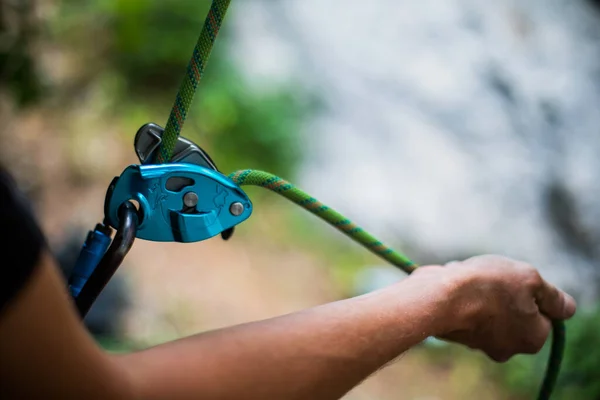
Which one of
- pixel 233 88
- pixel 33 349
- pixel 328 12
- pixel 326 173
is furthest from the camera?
pixel 328 12

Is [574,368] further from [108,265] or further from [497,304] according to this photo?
[108,265]

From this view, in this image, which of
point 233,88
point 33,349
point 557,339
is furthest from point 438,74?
point 33,349

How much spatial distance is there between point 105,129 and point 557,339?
185 cm

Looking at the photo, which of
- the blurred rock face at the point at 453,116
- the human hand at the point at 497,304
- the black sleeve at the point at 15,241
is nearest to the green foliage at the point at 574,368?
the blurred rock face at the point at 453,116

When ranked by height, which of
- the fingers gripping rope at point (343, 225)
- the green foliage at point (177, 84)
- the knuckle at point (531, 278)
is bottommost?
the green foliage at point (177, 84)

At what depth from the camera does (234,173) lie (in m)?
0.61

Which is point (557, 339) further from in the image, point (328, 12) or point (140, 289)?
point (328, 12)

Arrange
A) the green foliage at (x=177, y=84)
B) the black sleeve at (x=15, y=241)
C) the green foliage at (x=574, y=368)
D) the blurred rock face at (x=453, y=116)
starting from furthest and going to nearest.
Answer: the green foliage at (x=177, y=84)
the blurred rock face at (x=453, y=116)
the green foliage at (x=574, y=368)
the black sleeve at (x=15, y=241)

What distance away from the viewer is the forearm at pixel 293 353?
383 millimetres

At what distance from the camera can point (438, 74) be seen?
239 centimetres

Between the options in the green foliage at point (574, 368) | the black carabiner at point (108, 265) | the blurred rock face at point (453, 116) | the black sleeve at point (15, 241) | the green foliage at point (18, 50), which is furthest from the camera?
Answer: the blurred rock face at point (453, 116)

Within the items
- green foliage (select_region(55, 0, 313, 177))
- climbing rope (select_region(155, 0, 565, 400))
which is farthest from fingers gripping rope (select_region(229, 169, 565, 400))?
green foliage (select_region(55, 0, 313, 177))

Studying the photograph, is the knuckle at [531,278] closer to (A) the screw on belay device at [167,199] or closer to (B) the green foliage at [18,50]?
(A) the screw on belay device at [167,199]

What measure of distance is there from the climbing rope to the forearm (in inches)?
6.0
